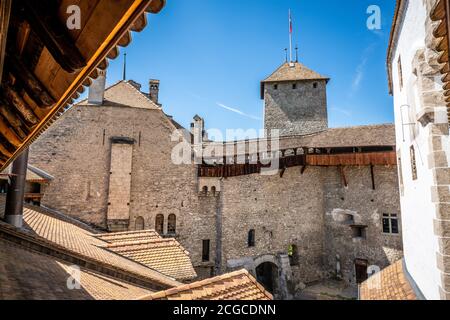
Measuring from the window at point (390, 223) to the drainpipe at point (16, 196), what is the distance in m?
18.4

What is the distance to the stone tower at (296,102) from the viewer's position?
24047 millimetres

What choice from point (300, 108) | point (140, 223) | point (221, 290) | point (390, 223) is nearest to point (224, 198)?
point (140, 223)

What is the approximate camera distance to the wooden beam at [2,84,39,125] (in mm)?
2453

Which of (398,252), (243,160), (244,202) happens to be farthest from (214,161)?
(398,252)

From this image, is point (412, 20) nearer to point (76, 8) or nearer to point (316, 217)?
point (76, 8)

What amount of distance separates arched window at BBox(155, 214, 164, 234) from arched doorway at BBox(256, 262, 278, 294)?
282 inches

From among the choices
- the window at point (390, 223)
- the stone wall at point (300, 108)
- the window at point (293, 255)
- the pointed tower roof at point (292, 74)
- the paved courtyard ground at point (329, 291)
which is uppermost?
the pointed tower roof at point (292, 74)

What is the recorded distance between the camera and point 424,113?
4836 mm

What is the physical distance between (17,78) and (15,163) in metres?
6.85

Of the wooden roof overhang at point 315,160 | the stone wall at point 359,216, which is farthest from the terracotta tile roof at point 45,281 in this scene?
the stone wall at point 359,216

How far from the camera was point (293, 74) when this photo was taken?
24953 mm

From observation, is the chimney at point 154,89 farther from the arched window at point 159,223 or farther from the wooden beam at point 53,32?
the wooden beam at point 53,32

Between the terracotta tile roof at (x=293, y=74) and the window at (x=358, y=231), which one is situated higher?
the terracotta tile roof at (x=293, y=74)

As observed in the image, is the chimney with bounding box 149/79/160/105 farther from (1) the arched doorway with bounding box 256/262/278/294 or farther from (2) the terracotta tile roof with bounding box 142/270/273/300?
(2) the terracotta tile roof with bounding box 142/270/273/300
